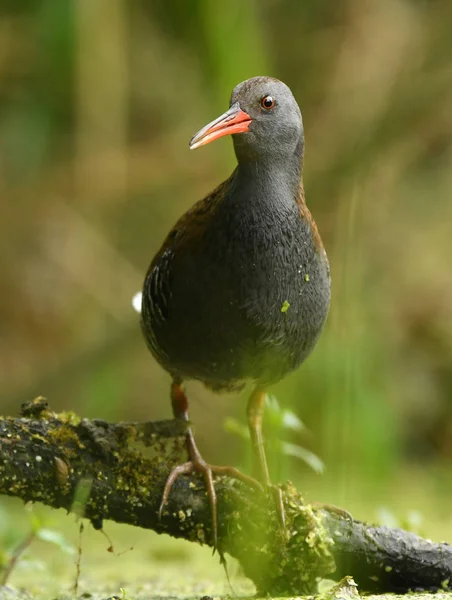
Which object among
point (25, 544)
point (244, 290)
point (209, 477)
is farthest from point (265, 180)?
point (25, 544)

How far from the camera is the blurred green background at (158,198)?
557 cm

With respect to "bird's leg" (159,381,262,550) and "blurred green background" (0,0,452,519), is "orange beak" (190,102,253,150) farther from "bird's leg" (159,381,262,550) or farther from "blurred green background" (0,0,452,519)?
"blurred green background" (0,0,452,519)

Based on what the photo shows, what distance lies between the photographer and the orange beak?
8.34ft

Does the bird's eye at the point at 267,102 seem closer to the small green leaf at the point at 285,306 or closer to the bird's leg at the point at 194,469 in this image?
the small green leaf at the point at 285,306

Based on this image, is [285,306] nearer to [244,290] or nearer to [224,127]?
[244,290]

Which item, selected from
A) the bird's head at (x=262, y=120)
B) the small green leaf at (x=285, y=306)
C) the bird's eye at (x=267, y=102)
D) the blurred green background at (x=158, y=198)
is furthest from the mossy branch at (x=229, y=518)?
the blurred green background at (x=158, y=198)

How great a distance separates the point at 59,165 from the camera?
21.2 feet

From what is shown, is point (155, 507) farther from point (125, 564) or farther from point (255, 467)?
point (125, 564)

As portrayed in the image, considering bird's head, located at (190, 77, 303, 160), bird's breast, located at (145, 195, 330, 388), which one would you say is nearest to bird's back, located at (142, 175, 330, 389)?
bird's breast, located at (145, 195, 330, 388)

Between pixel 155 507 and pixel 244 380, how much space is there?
1.49ft

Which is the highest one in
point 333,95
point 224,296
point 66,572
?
point 333,95

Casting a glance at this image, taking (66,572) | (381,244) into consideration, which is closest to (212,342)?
(66,572)

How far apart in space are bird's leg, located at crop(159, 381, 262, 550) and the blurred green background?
6.18ft

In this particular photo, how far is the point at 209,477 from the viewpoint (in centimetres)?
272
